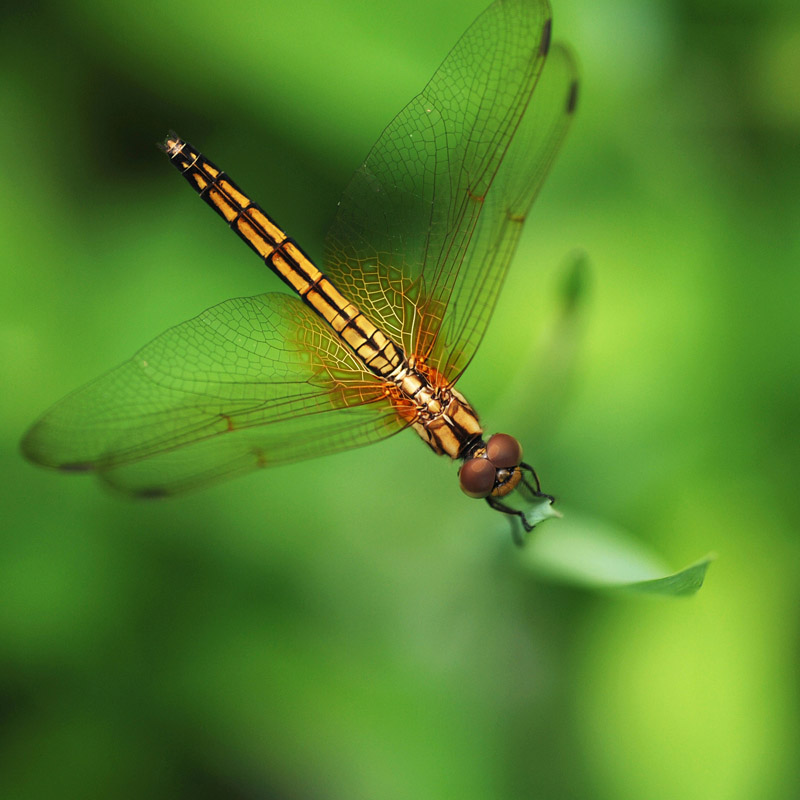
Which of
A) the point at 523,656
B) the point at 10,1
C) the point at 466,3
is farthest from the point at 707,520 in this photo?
the point at 10,1

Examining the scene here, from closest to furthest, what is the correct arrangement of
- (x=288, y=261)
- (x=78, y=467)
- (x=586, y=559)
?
(x=586, y=559) → (x=78, y=467) → (x=288, y=261)

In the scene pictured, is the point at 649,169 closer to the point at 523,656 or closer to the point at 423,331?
the point at 423,331

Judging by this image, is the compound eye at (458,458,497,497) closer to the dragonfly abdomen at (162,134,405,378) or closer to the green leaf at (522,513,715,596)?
the green leaf at (522,513,715,596)

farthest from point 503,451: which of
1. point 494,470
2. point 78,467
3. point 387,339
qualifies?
point 78,467

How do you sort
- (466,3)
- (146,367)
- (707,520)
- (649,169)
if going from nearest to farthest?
(146,367) → (707,520) → (466,3) → (649,169)

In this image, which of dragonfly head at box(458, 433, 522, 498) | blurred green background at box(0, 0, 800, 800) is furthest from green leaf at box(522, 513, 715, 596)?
blurred green background at box(0, 0, 800, 800)

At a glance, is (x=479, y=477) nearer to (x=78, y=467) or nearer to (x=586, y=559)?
(x=586, y=559)

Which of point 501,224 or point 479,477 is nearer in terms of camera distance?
point 479,477

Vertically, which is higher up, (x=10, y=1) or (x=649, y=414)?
(x=10, y=1)
